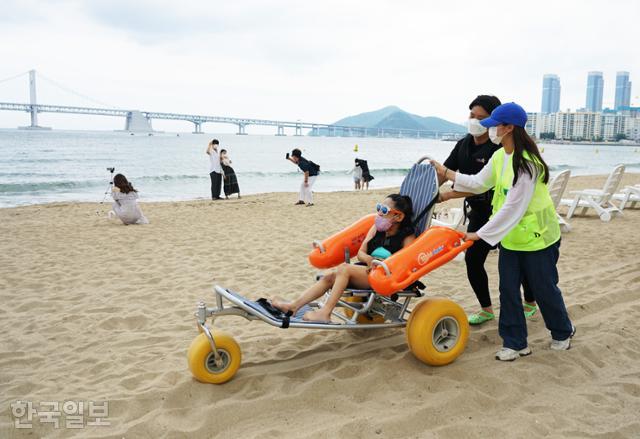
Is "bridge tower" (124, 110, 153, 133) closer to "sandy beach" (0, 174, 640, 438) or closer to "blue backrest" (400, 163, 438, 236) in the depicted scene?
"sandy beach" (0, 174, 640, 438)

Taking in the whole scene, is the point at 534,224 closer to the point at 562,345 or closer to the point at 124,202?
the point at 562,345

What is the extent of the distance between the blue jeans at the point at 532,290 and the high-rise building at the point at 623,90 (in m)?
156

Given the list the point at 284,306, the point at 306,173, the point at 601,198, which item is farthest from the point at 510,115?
the point at 306,173

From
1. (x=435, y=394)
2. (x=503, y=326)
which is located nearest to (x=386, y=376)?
(x=435, y=394)

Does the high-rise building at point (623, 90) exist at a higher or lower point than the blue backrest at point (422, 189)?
higher

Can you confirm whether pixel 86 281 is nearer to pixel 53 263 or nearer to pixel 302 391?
pixel 53 263

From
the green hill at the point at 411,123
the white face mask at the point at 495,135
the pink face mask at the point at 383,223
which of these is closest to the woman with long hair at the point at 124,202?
the pink face mask at the point at 383,223

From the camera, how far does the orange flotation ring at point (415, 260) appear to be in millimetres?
3086

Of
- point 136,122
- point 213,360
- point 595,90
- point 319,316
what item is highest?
point 595,90

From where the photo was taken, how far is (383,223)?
357 cm

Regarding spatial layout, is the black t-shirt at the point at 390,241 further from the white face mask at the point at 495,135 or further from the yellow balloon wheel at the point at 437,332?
the white face mask at the point at 495,135

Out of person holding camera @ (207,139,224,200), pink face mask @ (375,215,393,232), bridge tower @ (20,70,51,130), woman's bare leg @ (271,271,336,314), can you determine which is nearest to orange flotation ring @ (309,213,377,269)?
pink face mask @ (375,215,393,232)

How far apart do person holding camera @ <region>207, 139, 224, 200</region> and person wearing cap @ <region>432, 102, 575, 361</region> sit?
34.0 ft

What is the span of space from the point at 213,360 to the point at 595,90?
168434 millimetres
